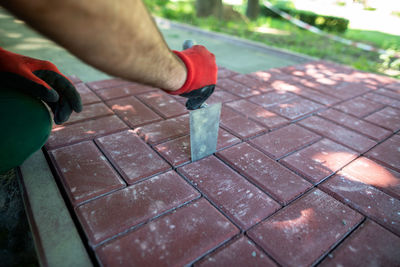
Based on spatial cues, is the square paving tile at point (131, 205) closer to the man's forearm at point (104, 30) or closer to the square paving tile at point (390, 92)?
the man's forearm at point (104, 30)

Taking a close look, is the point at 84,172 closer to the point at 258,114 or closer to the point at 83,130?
the point at 83,130

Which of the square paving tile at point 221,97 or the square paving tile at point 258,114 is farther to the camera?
the square paving tile at point 221,97

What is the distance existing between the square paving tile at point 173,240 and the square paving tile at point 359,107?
2153 mm

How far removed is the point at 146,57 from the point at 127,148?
45.7 inches

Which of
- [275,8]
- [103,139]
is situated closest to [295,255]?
[103,139]

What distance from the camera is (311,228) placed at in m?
1.42

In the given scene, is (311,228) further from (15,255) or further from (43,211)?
(15,255)

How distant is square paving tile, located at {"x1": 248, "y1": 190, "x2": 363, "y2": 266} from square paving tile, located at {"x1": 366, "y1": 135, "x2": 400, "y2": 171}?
75 cm

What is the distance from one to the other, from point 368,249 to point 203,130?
114 cm

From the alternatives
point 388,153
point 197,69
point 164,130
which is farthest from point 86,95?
point 388,153

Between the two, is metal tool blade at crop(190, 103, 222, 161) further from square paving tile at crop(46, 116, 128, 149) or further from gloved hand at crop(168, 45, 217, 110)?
square paving tile at crop(46, 116, 128, 149)

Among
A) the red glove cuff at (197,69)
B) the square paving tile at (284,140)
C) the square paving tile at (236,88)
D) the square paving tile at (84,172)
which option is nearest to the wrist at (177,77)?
the red glove cuff at (197,69)

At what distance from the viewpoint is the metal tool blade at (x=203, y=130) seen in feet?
5.65

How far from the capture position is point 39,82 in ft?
4.96
